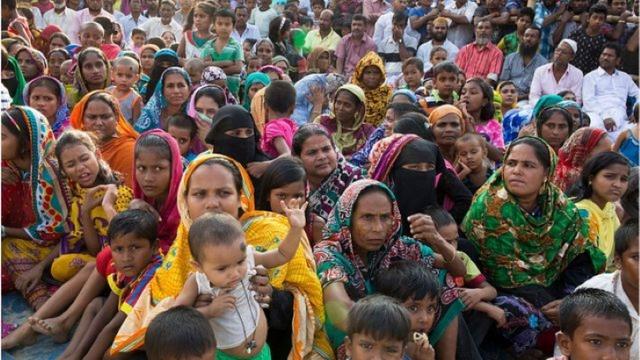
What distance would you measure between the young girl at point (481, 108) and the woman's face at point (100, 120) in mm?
3025

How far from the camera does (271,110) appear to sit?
5.84 m

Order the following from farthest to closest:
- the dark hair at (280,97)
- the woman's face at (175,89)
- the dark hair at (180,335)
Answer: the woman's face at (175,89) → the dark hair at (280,97) → the dark hair at (180,335)

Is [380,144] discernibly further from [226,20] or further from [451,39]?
[451,39]

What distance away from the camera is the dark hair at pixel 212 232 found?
9.61 ft

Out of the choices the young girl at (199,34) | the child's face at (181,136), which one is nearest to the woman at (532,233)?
the child's face at (181,136)

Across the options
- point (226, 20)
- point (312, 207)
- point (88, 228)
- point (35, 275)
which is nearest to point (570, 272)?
point (312, 207)

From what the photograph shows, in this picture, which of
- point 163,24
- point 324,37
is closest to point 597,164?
point 324,37

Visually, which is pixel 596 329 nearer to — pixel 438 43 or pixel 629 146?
pixel 629 146

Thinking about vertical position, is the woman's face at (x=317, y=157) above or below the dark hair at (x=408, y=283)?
above

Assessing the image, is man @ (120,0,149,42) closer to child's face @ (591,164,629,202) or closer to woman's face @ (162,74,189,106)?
woman's face @ (162,74,189,106)

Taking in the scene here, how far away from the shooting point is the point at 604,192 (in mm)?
4523

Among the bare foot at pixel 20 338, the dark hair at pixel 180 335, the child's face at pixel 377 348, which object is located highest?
the dark hair at pixel 180 335

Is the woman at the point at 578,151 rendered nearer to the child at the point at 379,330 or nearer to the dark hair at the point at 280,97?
the dark hair at the point at 280,97

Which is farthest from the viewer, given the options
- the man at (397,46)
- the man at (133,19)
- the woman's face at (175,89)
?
the man at (133,19)
